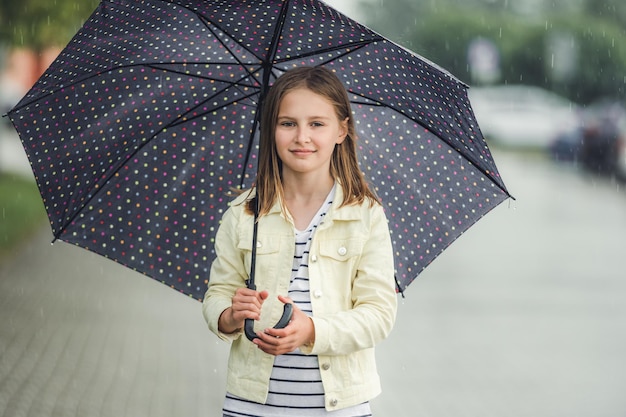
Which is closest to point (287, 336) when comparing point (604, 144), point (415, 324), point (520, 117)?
point (415, 324)

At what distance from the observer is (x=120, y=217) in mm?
3848

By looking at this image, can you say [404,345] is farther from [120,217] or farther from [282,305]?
[282,305]

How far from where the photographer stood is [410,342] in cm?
813

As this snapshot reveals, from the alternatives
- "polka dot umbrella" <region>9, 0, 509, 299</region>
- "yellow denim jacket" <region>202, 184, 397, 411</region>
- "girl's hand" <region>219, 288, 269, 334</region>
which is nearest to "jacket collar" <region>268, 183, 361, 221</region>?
"yellow denim jacket" <region>202, 184, 397, 411</region>

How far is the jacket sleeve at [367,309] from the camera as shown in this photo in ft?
9.64

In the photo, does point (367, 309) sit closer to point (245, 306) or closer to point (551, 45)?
point (245, 306)

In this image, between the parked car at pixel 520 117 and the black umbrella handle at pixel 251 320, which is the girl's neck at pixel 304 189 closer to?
the black umbrella handle at pixel 251 320

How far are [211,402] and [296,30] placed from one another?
11.2ft

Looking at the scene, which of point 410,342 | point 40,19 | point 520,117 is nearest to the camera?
point 410,342

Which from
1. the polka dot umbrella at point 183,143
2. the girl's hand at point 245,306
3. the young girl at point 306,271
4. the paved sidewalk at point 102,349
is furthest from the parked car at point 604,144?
the girl's hand at point 245,306

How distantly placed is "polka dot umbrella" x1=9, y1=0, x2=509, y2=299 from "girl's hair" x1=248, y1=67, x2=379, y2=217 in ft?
1.75

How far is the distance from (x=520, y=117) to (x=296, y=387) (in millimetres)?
36717

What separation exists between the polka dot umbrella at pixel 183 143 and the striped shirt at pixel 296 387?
2.49 ft

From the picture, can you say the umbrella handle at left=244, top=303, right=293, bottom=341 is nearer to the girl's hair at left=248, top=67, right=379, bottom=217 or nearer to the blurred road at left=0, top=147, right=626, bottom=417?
the girl's hair at left=248, top=67, right=379, bottom=217
